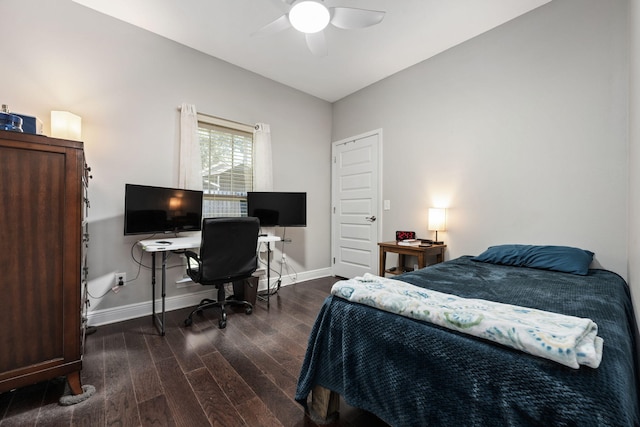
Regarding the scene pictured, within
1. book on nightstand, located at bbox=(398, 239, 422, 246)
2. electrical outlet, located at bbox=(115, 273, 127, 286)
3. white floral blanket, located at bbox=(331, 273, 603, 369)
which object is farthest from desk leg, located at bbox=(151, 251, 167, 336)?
book on nightstand, located at bbox=(398, 239, 422, 246)

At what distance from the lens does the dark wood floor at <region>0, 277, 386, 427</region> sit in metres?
1.42

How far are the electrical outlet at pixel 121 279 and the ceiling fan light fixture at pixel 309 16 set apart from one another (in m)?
2.89

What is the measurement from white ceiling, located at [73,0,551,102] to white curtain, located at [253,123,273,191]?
2.78 ft

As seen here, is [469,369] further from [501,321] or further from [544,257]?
[544,257]

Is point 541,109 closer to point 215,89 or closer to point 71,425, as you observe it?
point 215,89

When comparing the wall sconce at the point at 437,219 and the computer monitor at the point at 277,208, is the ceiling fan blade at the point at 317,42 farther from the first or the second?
the wall sconce at the point at 437,219

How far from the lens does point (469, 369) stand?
899 mm

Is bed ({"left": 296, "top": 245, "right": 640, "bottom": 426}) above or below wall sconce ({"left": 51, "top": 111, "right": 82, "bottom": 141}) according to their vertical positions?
below

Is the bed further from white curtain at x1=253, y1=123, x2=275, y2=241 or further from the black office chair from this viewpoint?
white curtain at x1=253, y1=123, x2=275, y2=241

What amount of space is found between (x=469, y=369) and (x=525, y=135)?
262 cm

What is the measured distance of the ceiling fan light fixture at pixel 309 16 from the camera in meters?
2.08

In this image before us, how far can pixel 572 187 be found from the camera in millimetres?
2342

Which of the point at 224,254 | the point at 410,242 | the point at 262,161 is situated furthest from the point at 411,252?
the point at 262,161

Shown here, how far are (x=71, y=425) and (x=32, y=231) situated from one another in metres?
1.04
